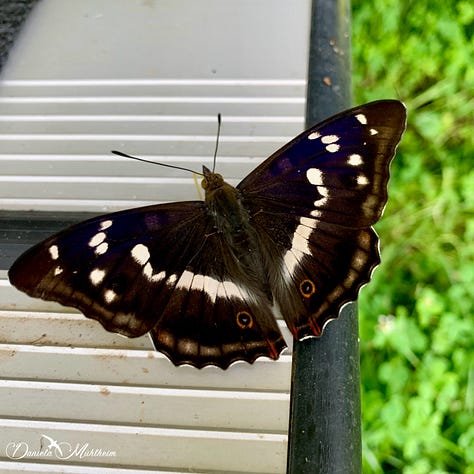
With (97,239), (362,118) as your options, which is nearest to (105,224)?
(97,239)

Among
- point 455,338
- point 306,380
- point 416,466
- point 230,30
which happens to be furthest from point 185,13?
point 416,466

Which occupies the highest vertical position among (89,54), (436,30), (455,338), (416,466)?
(89,54)

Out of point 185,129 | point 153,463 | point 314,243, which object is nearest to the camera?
point 153,463

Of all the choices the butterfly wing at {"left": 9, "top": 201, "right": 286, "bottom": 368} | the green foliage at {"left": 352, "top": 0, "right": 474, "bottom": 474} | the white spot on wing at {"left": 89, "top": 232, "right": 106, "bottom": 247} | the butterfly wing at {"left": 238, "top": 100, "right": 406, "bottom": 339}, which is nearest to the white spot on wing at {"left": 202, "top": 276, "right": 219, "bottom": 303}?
the butterfly wing at {"left": 9, "top": 201, "right": 286, "bottom": 368}

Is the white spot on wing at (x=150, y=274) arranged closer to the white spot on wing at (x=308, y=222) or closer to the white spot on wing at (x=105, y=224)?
the white spot on wing at (x=105, y=224)

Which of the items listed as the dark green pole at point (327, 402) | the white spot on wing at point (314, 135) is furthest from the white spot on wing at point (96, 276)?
the white spot on wing at point (314, 135)

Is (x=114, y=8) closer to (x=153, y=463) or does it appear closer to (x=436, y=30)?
(x=153, y=463)

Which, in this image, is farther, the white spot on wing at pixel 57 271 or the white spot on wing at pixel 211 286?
the white spot on wing at pixel 211 286
